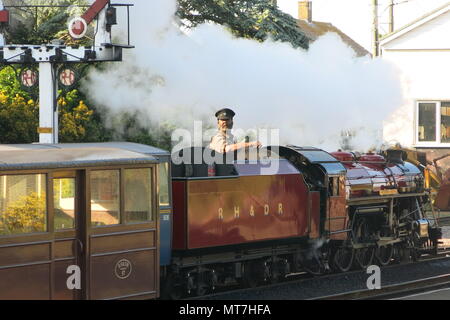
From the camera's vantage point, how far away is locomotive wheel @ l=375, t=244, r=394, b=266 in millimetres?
17562

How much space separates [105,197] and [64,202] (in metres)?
0.60

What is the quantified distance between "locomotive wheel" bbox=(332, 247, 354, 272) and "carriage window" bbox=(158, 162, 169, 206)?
16.2 feet

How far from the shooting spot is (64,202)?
35.8 feet

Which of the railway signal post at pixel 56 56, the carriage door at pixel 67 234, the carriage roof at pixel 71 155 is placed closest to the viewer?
the carriage roof at pixel 71 155

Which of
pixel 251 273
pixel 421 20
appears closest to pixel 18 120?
pixel 251 273

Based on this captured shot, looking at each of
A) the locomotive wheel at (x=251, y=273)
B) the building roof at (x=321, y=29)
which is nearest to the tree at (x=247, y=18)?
the locomotive wheel at (x=251, y=273)

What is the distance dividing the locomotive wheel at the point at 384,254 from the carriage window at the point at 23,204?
858 centimetres

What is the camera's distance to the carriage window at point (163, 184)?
12242 millimetres

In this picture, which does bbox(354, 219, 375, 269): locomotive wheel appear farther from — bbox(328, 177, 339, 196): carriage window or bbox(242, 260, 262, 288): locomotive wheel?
bbox(242, 260, 262, 288): locomotive wheel

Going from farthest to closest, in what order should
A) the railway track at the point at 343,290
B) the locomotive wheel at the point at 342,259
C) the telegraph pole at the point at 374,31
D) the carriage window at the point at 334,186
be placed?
the telegraph pole at the point at 374,31
the locomotive wheel at the point at 342,259
the carriage window at the point at 334,186
the railway track at the point at 343,290

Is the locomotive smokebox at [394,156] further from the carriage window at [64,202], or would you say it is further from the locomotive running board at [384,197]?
the carriage window at [64,202]
